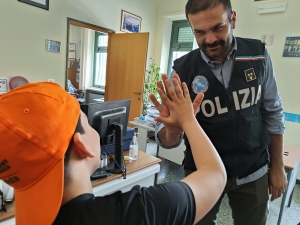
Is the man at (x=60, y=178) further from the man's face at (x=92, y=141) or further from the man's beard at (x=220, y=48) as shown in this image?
the man's beard at (x=220, y=48)

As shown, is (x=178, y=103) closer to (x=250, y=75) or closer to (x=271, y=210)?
(x=250, y=75)

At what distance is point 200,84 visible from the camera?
99cm

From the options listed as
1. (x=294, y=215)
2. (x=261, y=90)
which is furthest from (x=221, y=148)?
(x=294, y=215)

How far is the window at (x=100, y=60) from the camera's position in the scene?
600 centimetres

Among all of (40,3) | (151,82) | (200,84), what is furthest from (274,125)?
(151,82)

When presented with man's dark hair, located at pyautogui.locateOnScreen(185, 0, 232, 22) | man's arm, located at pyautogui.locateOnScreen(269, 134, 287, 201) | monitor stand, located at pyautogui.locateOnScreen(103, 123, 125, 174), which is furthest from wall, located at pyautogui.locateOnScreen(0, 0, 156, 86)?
man's arm, located at pyautogui.locateOnScreen(269, 134, 287, 201)

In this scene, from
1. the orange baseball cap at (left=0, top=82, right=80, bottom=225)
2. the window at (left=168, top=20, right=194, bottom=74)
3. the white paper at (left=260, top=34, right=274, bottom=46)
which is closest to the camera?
the orange baseball cap at (left=0, top=82, right=80, bottom=225)

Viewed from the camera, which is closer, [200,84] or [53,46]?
[200,84]

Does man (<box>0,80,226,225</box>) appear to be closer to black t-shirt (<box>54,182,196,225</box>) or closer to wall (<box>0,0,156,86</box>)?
black t-shirt (<box>54,182,196,225</box>)

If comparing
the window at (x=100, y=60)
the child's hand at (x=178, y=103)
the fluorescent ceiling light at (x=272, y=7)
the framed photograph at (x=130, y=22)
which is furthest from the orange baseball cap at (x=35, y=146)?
the window at (x=100, y=60)

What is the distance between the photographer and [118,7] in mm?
4102

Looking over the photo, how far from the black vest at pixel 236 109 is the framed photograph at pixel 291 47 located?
2.56 m

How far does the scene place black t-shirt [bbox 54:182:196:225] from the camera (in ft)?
1.59

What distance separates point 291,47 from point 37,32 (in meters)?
3.72
